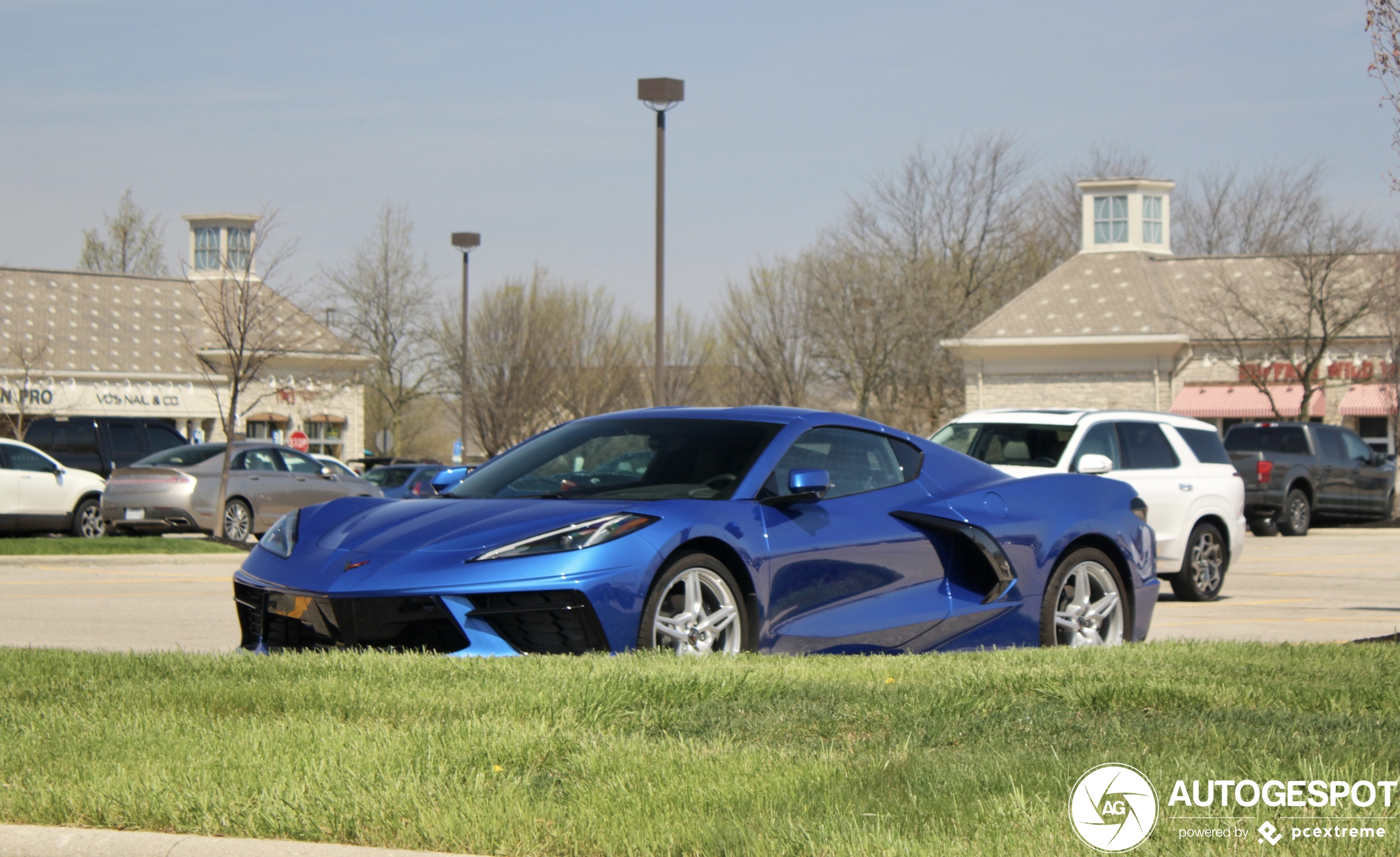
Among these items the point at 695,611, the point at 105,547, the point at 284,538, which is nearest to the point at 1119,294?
the point at 105,547

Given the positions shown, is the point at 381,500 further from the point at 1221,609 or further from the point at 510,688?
the point at 1221,609

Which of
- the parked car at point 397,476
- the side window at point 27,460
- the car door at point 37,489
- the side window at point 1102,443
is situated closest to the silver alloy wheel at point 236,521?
the car door at point 37,489

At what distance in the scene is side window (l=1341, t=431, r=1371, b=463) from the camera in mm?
25672

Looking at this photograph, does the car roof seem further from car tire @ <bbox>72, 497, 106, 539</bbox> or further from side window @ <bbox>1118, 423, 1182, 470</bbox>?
car tire @ <bbox>72, 497, 106, 539</bbox>

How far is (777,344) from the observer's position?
138 feet

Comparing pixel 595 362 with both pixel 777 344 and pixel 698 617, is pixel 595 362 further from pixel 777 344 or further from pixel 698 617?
pixel 698 617

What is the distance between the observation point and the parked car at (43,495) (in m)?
20.3

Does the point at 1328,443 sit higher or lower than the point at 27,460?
higher

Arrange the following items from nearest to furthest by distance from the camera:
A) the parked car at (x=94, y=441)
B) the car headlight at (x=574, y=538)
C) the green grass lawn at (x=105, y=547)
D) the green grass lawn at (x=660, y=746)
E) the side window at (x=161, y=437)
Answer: the green grass lawn at (x=660, y=746)
the car headlight at (x=574, y=538)
the green grass lawn at (x=105, y=547)
the parked car at (x=94, y=441)
the side window at (x=161, y=437)

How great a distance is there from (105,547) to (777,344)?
84.9 feet

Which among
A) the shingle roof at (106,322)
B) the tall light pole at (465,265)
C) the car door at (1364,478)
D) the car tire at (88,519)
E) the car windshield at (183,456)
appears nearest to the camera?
the car windshield at (183,456)

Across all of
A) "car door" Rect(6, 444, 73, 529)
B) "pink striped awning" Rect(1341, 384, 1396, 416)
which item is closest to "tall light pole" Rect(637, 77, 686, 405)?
"car door" Rect(6, 444, 73, 529)

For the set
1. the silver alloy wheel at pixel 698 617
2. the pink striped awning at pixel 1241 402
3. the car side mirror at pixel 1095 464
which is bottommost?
the silver alloy wheel at pixel 698 617

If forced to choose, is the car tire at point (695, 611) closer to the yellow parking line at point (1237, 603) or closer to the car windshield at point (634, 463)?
the car windshield at point (634, 463)
